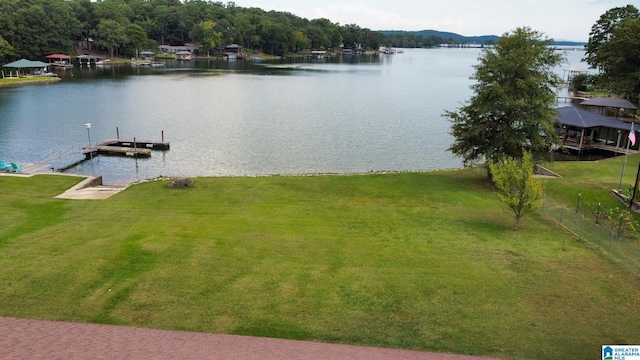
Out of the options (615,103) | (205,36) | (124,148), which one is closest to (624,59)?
(615,103)

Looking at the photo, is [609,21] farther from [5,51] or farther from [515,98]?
[5,51]

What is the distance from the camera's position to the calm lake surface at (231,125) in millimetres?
38188

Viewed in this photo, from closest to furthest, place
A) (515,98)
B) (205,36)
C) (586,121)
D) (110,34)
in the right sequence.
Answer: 1. (515,98)
2. (586,121)
3. (110,34)
4. (205,36)

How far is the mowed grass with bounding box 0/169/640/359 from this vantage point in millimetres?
12227

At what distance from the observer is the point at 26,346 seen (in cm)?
1088

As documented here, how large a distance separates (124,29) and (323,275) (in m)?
138

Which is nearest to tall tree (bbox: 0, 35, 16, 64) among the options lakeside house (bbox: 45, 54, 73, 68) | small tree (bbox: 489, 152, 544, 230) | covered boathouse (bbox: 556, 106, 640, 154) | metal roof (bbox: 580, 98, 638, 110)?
lakeside house (bbox: 45, 54, 73, 68)

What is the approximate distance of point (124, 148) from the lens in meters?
41.3

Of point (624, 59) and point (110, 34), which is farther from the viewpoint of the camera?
point (110, 34)

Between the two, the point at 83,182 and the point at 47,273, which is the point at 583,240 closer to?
the point at 47,273

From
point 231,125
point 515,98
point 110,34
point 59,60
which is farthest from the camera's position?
point 110,34

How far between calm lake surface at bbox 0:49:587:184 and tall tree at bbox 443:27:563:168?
398cm

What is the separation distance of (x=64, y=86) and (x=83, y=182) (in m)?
64.1

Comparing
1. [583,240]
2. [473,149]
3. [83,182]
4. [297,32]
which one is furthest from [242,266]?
[297,32]
